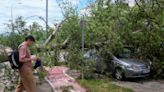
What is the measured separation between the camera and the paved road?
15472 millimetres

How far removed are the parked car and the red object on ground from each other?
1.58m

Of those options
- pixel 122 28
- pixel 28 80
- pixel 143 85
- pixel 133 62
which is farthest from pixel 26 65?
pixel 122 28

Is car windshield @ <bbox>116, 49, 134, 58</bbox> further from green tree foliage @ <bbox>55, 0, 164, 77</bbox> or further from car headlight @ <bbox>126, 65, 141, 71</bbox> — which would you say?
car headlight @ <bbox>126, 65, 141, 71</bbox>

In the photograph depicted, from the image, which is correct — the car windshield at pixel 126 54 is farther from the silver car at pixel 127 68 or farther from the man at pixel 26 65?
the man at pixel 26 65

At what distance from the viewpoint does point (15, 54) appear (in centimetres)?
966

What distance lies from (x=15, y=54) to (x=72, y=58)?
7159mm

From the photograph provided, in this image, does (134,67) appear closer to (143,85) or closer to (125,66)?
(125,66)

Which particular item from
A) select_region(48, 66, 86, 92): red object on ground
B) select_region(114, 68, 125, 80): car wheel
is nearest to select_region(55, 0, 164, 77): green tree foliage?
select_region(114, 68, 125, 80): car wheel

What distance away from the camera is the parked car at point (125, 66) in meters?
17.7

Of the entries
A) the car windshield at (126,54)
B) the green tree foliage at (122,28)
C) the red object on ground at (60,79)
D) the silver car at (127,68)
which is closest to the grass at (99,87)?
the red object on ground at (60,79)

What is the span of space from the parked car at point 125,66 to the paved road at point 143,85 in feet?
1.26

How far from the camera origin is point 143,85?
55.1 ft

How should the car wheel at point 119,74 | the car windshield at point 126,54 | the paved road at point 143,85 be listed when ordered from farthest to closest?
the car windshield at point 126,54
the car wheel at point 119,74
the paved road at point 143,85

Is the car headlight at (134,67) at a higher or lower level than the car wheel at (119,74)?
higher
